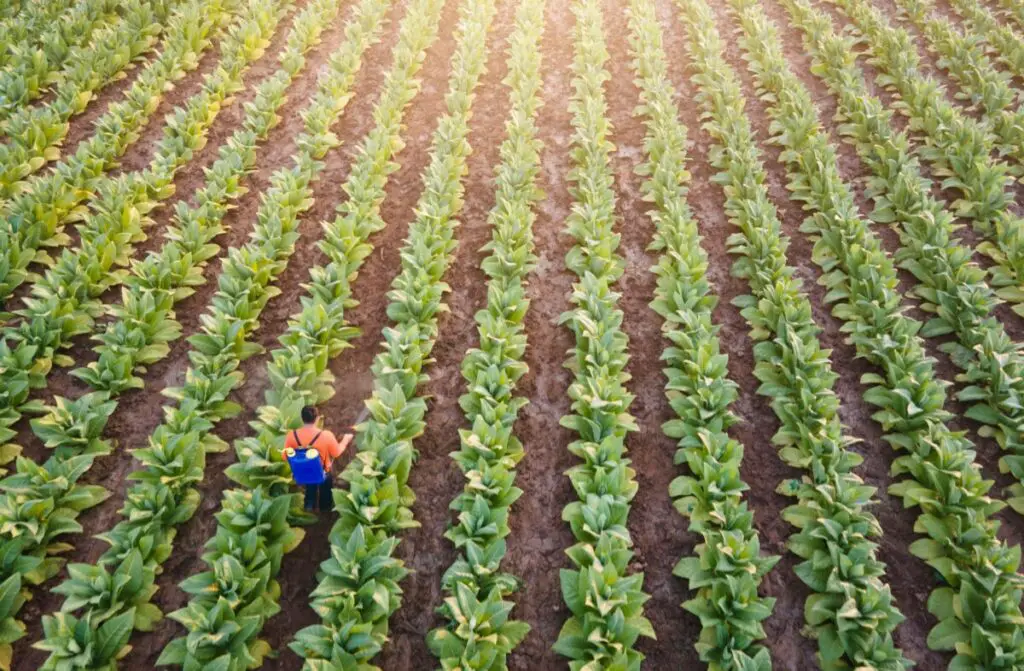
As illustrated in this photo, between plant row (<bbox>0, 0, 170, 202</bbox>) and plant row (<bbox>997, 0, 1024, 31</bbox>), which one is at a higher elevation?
plant row (<bbox>997, 0, 1024, 31</bbox>)

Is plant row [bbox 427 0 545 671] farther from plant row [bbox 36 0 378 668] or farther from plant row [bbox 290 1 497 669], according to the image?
plant row [bbox 36 0 378 668]

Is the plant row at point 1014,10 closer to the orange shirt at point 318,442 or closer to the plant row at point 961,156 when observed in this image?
the plant row at point 961,156

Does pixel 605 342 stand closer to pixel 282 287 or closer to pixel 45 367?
pixel 282 287

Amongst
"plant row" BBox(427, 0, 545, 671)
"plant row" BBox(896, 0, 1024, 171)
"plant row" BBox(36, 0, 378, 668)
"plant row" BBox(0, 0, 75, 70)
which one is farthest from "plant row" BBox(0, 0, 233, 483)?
"plant row" BBox(896, 0, 1024, 171)

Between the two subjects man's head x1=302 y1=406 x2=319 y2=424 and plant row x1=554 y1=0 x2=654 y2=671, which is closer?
plant row x1=554 y1=0 x2=654 y2=671

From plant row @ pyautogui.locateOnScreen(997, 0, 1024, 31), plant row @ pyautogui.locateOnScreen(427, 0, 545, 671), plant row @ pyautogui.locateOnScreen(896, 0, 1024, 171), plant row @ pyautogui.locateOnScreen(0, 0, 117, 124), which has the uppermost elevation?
plant row @ pyautogui.locateOnScreen(997, 0, 1024, 31)

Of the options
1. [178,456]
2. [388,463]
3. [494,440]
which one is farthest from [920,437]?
[178,456]

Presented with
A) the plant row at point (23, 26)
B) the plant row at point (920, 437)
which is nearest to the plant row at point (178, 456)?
the plant row at point (23, 26)
